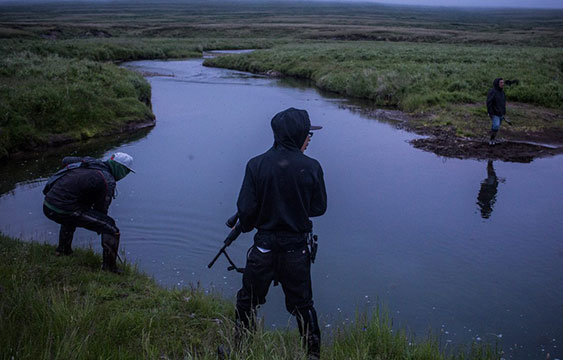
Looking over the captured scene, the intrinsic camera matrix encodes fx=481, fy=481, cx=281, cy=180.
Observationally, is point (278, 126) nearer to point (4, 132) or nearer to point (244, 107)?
point (4, 132)

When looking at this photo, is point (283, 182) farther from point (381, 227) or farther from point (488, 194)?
point (488, 194)

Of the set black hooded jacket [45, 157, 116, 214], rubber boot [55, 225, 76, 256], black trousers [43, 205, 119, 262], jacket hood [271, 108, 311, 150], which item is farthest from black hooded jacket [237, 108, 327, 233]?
rubber boot [55, 225, 76, 256]

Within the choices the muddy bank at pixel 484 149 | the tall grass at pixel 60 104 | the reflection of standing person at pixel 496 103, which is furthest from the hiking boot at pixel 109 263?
the reflection of standing person at pixel 496 103

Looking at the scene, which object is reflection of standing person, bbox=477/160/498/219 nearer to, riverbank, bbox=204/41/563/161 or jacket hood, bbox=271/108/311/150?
riverbank, bbox=204/41/563/161

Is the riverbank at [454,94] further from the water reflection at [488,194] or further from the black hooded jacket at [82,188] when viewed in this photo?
the black hooded jacket at [82,188]

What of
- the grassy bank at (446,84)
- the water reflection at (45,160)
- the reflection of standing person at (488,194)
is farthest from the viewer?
the grassy bank at (446,84)

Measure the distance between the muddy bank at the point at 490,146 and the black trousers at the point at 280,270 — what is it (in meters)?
12.7

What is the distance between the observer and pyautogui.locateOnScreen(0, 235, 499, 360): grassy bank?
3746 millimetres

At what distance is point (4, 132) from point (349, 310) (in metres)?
12.4

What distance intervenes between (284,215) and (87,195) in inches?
132

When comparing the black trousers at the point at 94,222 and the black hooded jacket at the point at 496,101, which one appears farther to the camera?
the black hooded jacket at the point at 496,101

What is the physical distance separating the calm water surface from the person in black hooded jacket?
1.92 meters

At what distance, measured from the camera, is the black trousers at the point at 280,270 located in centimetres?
428

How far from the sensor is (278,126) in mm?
4266
